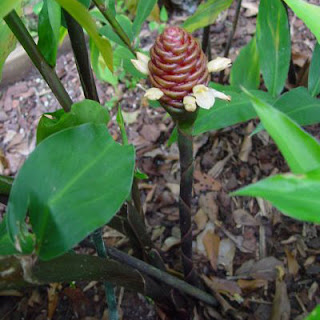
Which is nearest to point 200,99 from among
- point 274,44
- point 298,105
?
point 298,105

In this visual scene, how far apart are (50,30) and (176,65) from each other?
0.74 feet

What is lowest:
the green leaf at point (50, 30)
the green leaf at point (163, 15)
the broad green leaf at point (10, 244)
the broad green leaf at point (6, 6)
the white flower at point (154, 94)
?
the green leaf at point (163, 15)

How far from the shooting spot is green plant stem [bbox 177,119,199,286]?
1.79ft

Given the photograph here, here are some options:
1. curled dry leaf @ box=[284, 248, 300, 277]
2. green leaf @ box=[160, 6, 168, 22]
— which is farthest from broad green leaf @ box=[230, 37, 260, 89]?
green leaf @ box=[160, 6, 168, 22]

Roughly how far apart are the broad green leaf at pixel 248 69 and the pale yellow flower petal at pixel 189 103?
613mm

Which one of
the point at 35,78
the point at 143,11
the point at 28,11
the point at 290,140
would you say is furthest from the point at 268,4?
the point at 28,11

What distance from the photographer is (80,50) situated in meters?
0.62

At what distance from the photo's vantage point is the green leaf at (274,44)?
83 cm

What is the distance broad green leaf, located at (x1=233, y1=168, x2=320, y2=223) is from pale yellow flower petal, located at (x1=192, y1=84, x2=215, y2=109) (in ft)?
0.47

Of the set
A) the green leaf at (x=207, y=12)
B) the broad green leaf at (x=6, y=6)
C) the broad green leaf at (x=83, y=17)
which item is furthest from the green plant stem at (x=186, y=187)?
the green leaf at (x=207, y=12)

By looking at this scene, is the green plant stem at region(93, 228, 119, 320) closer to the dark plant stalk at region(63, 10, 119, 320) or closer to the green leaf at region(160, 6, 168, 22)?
the dark plant stalk at region(63, 10, 119, 320)

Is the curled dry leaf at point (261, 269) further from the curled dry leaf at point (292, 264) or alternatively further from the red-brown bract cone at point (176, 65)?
the red-brown bract cone at point (176, 65)

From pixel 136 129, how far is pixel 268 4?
614mm

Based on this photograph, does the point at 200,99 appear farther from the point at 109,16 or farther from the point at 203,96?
the point at 109,16
